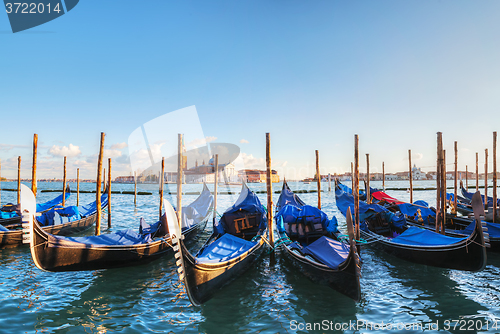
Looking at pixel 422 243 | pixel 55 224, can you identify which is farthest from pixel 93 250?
pixel 422 243

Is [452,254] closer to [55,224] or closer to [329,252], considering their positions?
[329,252]

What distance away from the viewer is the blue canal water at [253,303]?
11.9 feet

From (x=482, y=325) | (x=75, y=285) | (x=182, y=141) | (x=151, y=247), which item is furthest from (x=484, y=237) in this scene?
(x=75, y=285)

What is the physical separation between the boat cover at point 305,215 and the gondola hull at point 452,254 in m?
1.41

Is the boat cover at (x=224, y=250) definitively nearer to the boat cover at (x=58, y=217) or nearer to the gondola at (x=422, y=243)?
the gondola at (x=422, y=243)

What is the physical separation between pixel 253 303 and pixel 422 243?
3.85 meters

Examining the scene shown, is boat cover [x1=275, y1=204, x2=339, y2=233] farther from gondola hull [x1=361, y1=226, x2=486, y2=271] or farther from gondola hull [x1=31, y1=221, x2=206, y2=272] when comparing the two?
gondola hull [x1=31, y1=221, x2=206, y2=272]

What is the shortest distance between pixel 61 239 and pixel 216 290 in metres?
2.92

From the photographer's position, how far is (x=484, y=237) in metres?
4.78

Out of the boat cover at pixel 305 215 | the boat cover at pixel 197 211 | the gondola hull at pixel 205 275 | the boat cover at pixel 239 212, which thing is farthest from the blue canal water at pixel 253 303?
the boat cover at pixel 197 211

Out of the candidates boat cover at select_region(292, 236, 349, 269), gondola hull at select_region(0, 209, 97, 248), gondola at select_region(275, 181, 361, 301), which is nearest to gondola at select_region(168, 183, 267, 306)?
gondola at select_region(275, 181, 361, 301)

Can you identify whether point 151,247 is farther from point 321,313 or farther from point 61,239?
point 321,313

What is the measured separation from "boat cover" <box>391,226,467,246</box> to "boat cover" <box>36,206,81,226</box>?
33.0 feet

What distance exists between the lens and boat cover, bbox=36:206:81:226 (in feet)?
28.3
